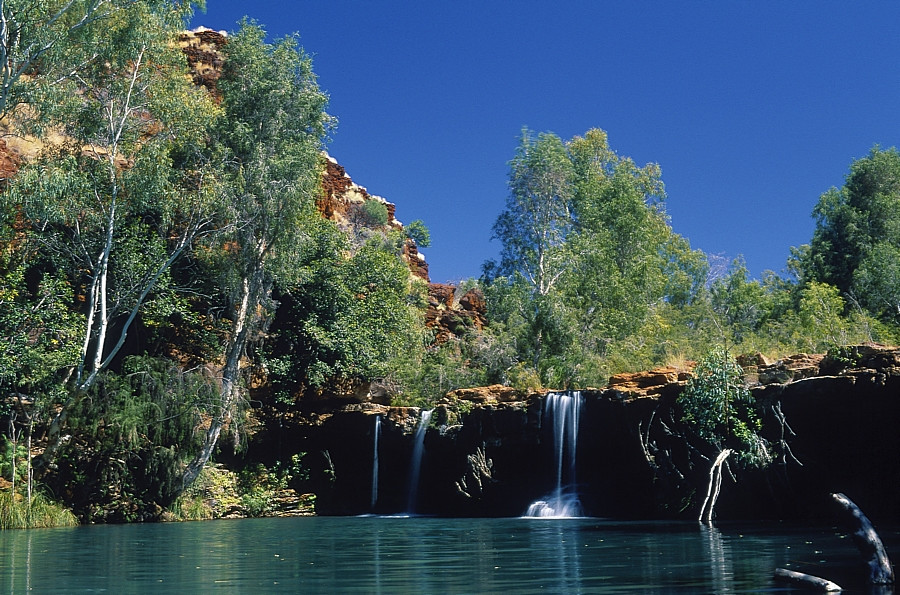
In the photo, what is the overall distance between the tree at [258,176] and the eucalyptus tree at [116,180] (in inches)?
53.3

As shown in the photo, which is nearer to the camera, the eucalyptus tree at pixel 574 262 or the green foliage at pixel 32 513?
the green foliage at pixel 32 513

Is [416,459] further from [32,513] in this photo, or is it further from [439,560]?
[439,560]

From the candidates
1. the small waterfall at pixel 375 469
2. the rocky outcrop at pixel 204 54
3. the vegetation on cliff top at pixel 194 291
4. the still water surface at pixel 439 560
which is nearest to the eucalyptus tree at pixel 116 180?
the vegetation on cliff top at pixel 194 291

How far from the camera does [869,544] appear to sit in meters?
8.05

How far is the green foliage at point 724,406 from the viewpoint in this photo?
68.5ft

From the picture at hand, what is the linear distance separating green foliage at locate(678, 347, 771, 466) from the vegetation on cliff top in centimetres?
36

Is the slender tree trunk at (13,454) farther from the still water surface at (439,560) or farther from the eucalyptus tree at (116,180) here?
the still water surface at (439,560)

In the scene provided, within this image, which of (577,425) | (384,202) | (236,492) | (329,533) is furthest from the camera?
(384,202)


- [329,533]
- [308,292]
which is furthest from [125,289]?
[329,533]

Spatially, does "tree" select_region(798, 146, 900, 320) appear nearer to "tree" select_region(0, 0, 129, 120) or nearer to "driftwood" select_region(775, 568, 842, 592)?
"tree" select_region(0, 0, 129, 120)

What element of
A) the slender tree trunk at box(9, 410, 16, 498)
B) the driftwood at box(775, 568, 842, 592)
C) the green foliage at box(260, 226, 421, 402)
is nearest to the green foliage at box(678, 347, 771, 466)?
the driftwood at box(775, 568, 842, 592)

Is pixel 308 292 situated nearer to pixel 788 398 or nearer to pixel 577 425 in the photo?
pixel 577 425

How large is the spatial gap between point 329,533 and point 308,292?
14.4m

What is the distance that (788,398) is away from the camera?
70.3ft
